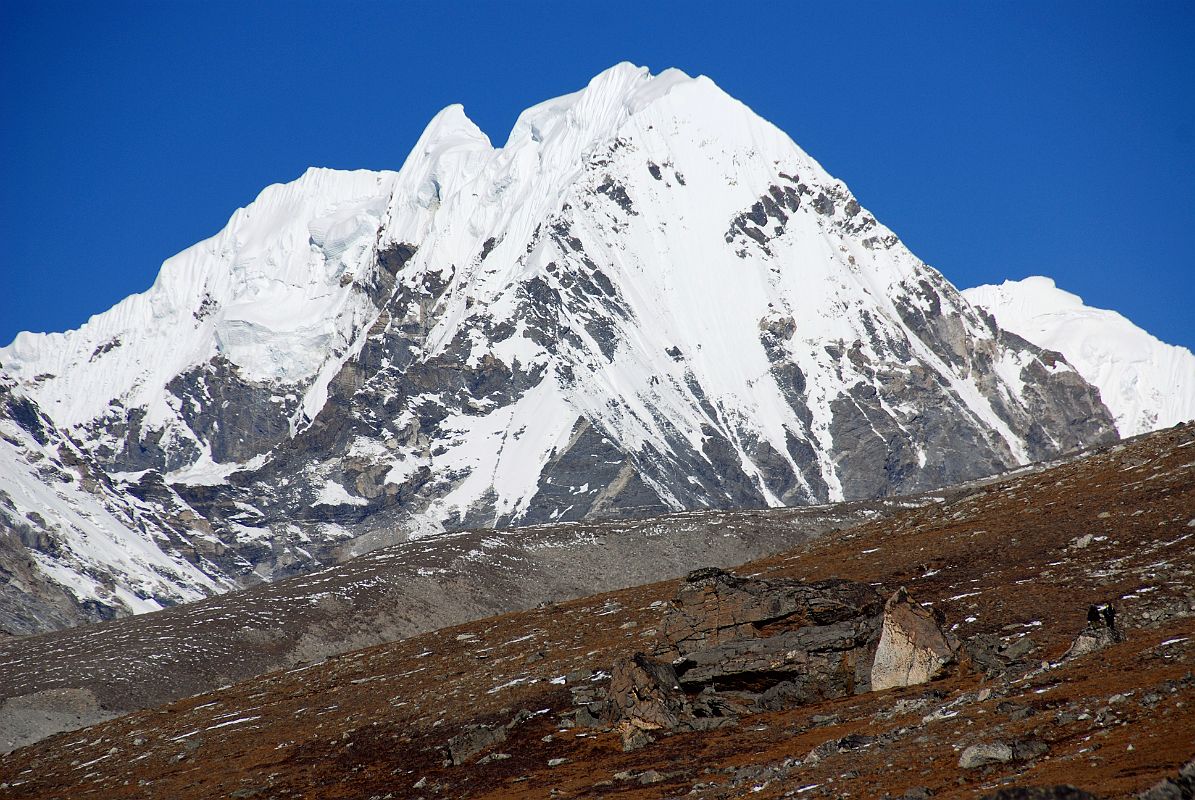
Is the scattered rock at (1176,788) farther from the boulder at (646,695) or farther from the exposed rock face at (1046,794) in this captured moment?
the boulder at (646,695)

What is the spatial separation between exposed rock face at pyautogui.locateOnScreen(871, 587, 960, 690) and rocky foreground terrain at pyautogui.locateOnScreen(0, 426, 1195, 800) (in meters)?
0.06

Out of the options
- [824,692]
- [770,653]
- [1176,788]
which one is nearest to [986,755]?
[1176,788]

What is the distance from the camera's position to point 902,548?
5122 centimetres

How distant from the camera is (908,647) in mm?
34031

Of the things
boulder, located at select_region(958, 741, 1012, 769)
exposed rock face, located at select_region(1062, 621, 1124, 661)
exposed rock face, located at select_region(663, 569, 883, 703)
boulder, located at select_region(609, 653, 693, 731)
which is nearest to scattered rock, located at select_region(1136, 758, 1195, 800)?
boulder, located at select_region(958, 741, 1012, 769)

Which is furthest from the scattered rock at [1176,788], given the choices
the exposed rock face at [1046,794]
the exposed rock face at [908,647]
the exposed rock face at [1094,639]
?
the exposed rock face at [908,647]

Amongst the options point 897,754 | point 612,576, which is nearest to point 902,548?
point 897,754

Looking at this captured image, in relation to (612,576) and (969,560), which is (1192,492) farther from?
(612,576)

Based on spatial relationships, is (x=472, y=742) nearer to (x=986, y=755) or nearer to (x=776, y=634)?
(x=776, y=634)

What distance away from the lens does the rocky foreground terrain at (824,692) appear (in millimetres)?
25078

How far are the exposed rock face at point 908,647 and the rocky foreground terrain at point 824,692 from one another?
0.06 m

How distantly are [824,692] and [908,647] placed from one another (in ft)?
8.25

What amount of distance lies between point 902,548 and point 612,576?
94350 mm

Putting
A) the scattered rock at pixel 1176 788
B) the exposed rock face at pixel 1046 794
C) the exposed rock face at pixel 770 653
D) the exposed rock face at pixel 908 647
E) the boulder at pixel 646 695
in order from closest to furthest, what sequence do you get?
the scattered rock at pixel 1176 788
the exposed rock face at pixel 1046 794
the exposed rock face at pixel 908 647
the exposed rock face at pixel 770 653
the boulder at pixel 646 695
